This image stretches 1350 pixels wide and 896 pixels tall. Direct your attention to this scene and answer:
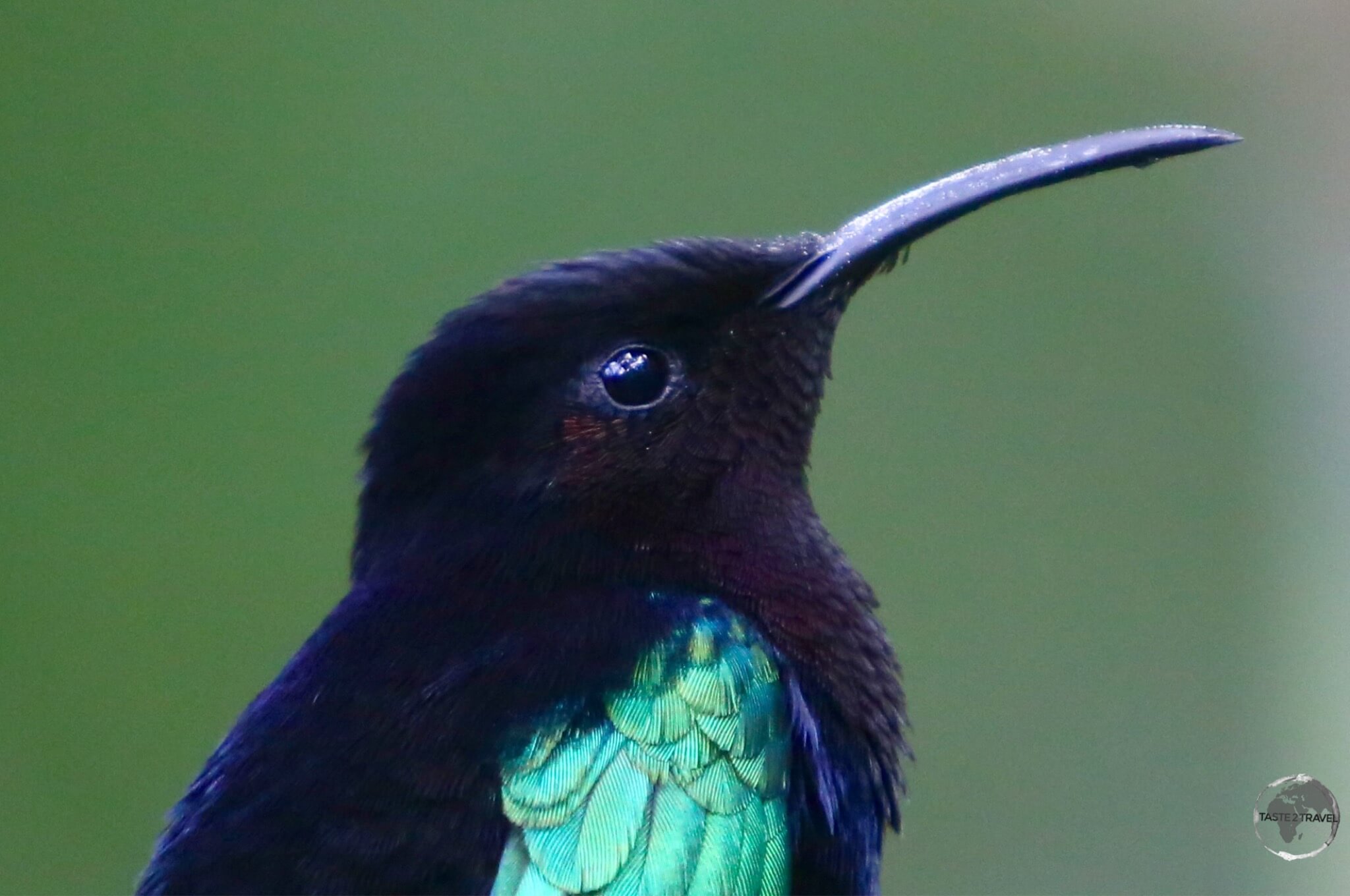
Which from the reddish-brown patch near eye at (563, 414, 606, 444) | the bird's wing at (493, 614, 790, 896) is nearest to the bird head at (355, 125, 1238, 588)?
the reddish-brown patch near eye at (563, 414, 606, 444)

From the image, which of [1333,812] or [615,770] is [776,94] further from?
[615,770]

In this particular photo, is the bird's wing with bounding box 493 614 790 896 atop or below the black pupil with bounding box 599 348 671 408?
below

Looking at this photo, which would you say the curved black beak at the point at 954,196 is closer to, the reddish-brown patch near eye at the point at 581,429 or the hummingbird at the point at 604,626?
the hummingbird at the point at 604,626

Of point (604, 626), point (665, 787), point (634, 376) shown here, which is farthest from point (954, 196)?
point (665, 787)

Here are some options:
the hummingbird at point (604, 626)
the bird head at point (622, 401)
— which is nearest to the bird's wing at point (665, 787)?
the hummingbird at point (604, 626)

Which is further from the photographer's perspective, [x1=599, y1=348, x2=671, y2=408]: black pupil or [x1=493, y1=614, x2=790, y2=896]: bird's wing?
[x1=599, y1=348, x2=671, y2=408]: black pupil

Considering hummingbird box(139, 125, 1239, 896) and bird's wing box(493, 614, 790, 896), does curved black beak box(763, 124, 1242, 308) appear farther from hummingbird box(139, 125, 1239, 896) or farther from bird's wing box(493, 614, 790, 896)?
bird's wing box(493, 614, 790, 896)

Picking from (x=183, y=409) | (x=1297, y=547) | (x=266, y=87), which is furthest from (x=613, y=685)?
(x=1297, y=547)
